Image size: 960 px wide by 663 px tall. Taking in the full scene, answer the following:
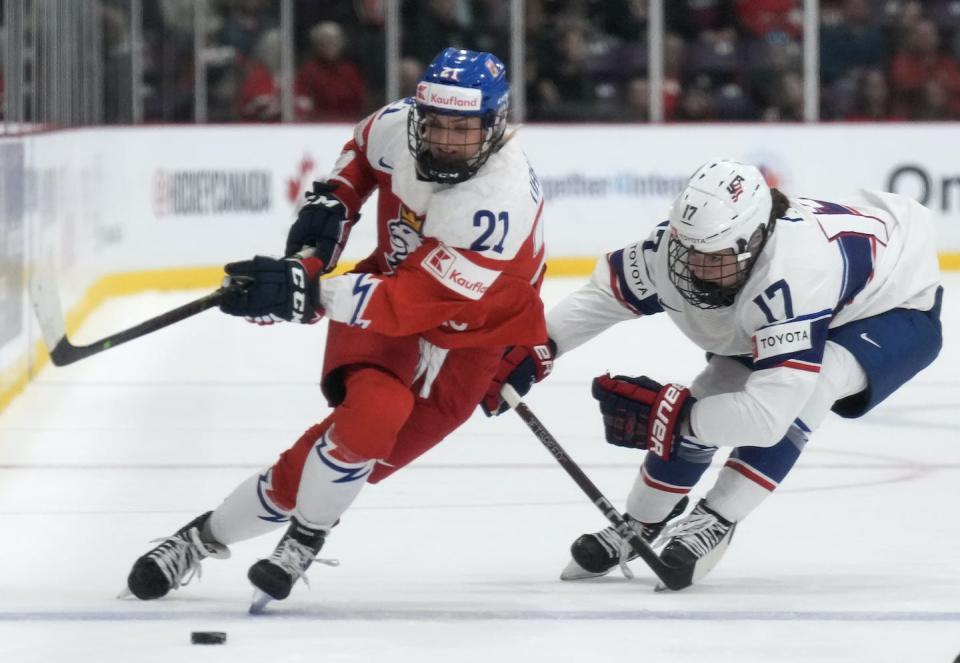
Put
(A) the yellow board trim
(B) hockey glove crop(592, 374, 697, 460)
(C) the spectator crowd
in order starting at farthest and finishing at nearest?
1. (C) the spectator crowd
2. (A) the yellow board trim
3. (B) hockey glove crop(592, 374, 697, 460)

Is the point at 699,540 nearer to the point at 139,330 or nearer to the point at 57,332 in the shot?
the point at 139,330

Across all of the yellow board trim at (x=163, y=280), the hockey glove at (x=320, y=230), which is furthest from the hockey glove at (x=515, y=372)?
the yellow board trim at (x=163, y=280)

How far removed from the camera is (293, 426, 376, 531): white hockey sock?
136 inches

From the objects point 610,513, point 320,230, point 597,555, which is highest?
point 320,230

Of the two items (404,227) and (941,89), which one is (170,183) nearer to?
(941,89)

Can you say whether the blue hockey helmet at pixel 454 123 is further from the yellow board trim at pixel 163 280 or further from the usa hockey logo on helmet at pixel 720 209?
the yellow board trim at pixel 163 280

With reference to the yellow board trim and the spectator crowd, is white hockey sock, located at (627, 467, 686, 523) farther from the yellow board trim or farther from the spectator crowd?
the spectator crowd

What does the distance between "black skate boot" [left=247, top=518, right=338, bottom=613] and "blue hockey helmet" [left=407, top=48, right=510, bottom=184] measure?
69 cm

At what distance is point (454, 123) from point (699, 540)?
39.3 inches

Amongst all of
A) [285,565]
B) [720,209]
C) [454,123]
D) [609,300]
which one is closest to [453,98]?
[454,123]

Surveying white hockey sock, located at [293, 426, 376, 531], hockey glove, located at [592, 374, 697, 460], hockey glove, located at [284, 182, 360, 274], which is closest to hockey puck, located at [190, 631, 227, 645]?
white hockey sock, located at [293, 426, 376, 531]

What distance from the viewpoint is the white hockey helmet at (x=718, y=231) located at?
12.0ft

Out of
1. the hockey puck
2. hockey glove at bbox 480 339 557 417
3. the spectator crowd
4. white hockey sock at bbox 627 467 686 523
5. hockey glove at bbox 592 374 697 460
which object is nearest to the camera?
the hockey puck

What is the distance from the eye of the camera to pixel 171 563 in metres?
3.62
